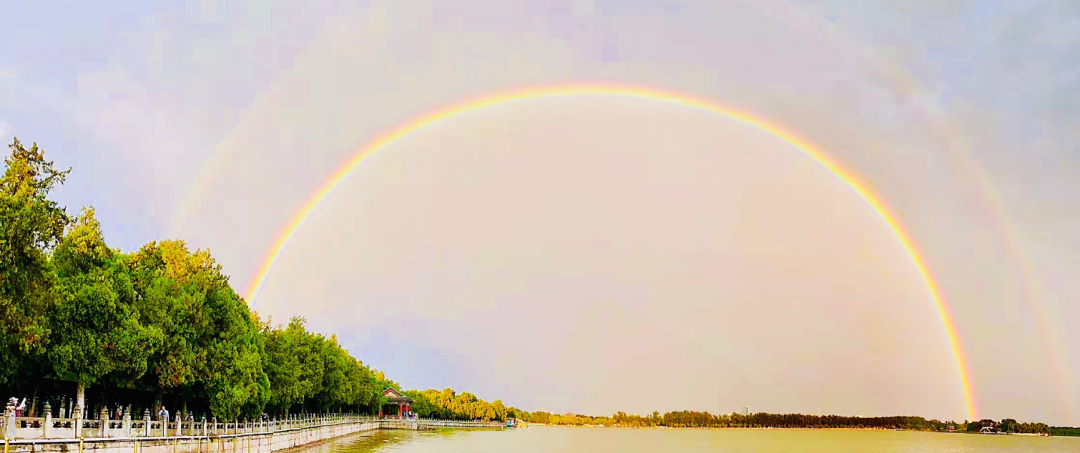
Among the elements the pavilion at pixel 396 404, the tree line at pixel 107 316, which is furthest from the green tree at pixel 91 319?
the pavilion at pixel 396 404

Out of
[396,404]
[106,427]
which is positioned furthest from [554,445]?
[106,427]

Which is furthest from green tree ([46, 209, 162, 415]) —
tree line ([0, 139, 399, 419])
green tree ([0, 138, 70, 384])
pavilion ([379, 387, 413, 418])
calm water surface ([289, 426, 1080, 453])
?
pavilion ([379, 387, 413, 418])

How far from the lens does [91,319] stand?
38.5m

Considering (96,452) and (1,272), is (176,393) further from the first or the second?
(1,272)

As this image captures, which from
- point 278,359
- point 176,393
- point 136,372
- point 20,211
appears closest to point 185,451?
point 136,372

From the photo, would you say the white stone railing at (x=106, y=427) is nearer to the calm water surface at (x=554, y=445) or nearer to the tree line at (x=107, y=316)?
the tree line at (x=107, y=316)

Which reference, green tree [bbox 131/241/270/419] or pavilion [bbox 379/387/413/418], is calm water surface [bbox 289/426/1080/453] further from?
pavilion [bbox 379/387/413/418]

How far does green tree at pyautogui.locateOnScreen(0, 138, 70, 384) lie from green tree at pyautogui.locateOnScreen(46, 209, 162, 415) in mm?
5998

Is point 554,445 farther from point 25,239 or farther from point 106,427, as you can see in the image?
point 25,239

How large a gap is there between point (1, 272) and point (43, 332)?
814 cm

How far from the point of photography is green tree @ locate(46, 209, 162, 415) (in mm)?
37688

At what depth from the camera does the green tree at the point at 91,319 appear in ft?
124

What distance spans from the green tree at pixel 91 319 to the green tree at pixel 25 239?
19.7ft

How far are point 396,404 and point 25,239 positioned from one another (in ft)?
502
